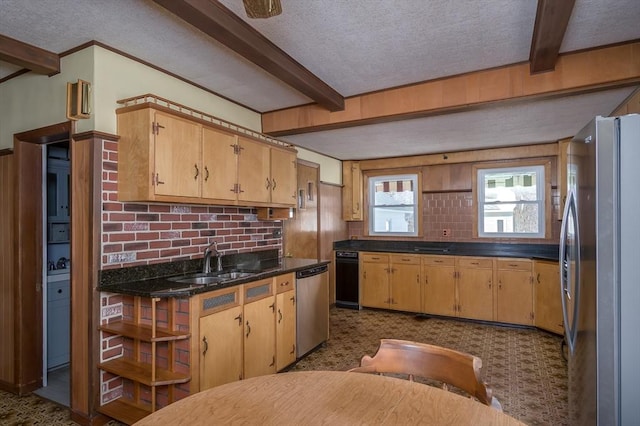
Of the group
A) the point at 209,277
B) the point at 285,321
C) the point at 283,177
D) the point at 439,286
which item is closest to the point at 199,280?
the point at 209,277

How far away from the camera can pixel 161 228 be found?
9.21ft

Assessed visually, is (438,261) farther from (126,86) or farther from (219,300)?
(126,86)

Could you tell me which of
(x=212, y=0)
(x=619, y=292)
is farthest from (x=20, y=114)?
(x=619, y=292)

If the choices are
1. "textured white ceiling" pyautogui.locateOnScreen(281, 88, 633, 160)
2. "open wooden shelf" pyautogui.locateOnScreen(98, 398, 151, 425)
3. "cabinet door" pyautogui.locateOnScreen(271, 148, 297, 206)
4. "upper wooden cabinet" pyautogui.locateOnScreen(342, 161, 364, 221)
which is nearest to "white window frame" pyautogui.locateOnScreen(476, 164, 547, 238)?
"textured white ceiling" pyautogui.locateOnScreen(281, 88, 633, 160)

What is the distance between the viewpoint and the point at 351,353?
3691mm

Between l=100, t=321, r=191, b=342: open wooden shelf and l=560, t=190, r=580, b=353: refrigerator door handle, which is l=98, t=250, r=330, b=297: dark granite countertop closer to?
l=100, t=321, r=191, b=342: open wooden shelf

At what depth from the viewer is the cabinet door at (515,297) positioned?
4492 mm

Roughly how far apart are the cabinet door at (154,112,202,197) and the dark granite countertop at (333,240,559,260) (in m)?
3.36

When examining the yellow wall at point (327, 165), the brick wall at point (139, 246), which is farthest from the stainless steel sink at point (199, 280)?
the yellow wall at point (327, 165)

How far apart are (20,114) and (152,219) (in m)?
1.31

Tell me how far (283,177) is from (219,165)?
915mm

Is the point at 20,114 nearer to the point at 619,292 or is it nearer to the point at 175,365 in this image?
the point at 175,365

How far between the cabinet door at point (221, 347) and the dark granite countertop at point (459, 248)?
312 centimetres

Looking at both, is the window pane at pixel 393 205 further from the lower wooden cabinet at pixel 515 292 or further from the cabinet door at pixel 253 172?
the cabinet door at pixel 253 172
